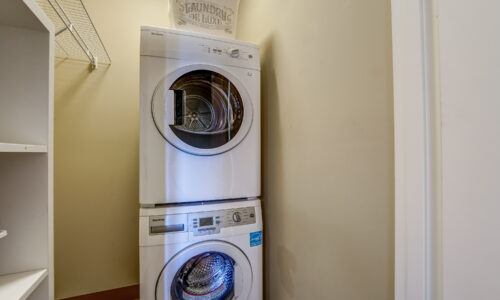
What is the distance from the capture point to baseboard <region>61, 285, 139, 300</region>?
4.83ft

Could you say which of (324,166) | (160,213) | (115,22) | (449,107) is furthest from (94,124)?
(449,107)

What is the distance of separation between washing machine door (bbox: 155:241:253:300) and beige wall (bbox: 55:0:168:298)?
86 centimetres

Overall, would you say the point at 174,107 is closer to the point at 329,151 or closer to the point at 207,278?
the point at 329,151

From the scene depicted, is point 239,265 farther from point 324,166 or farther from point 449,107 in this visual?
point 449,107

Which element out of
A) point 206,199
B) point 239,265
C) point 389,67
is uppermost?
point 389,67

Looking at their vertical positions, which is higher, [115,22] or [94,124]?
[115,22]

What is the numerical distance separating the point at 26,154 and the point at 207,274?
0.88 m

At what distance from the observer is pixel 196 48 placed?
3.29 ft

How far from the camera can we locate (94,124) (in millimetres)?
1519

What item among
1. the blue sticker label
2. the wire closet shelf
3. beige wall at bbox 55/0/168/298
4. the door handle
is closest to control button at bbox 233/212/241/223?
the blue sticker label

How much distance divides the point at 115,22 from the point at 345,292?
2.17 metres

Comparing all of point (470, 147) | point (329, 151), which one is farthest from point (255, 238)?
point (470, 147)

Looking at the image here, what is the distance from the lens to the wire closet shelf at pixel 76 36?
48.0 inches

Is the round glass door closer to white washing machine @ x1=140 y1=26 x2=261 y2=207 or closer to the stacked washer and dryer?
the stacked washer and dryer
